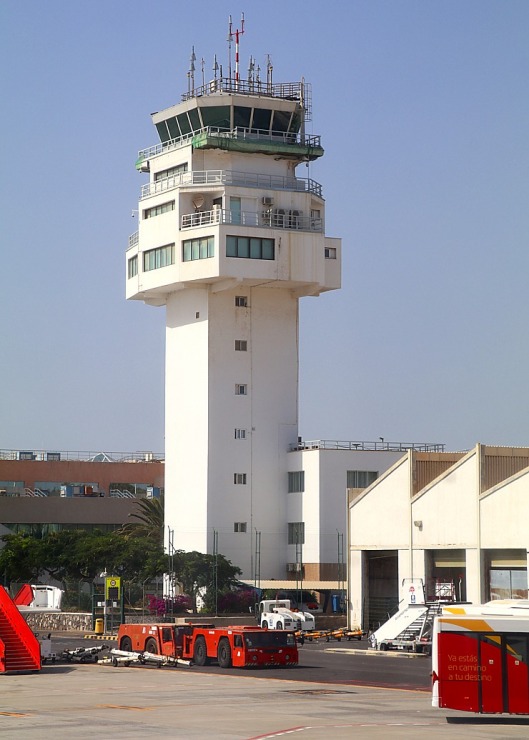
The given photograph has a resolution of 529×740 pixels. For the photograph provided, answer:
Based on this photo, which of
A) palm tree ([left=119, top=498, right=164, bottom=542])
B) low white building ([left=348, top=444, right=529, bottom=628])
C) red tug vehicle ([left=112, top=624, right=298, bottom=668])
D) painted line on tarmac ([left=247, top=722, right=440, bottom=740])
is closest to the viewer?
painted line on tarmac ([left=247, top=722, right=440, bottom=740])

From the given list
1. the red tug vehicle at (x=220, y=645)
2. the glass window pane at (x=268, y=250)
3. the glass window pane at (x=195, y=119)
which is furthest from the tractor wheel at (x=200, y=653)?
the glass window pane at (x=195, y=119)

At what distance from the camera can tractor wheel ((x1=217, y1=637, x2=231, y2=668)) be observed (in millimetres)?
48062

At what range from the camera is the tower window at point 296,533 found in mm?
89562

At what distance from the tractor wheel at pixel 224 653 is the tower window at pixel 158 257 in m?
45.5

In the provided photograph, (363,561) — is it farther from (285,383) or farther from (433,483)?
(285,383)

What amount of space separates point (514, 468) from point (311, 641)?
44.9 ft

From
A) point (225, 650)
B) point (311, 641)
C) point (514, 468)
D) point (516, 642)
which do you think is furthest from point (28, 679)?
point (514, 468)

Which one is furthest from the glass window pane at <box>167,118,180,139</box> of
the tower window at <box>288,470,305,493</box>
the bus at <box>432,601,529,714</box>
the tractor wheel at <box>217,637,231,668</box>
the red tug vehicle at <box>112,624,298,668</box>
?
the bus at <box>432,601,529,714</box>

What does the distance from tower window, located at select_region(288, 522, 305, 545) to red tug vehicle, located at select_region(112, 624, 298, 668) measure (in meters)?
37.4

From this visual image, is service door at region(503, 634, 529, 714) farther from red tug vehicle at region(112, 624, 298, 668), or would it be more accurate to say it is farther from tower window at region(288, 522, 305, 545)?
tower window at region(288, 522, 305, 545)

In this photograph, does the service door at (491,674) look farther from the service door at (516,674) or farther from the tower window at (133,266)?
the tower window at (133,266)

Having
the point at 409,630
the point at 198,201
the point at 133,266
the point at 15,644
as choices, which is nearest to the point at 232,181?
the point at 198,201

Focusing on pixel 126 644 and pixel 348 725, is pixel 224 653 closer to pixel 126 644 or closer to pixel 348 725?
pixel 126 644

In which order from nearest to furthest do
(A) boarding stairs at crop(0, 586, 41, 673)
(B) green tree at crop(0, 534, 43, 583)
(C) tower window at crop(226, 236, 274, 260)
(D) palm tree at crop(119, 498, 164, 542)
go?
(A) boarding stairs at crop(0, 586, 41, 673) < (C) tower window at crop(226, 236, 274, 260) < (B) green tree at crop(0, 534, 43, 583) < (D) palm tree at crop(119, 498, 164, 542)
